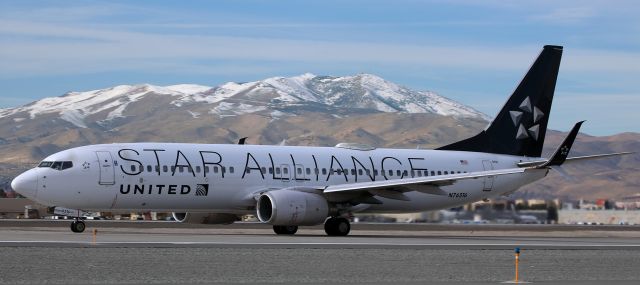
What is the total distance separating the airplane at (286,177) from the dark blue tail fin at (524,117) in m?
0.05

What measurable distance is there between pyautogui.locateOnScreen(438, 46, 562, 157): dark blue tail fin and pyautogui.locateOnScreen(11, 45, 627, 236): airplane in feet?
0.16

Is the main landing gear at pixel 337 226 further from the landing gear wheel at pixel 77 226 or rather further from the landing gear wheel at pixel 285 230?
the landing gear wheel at pixel 77 226

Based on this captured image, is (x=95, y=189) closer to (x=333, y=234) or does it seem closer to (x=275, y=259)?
(x=333, y=234)

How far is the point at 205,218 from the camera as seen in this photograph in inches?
1998

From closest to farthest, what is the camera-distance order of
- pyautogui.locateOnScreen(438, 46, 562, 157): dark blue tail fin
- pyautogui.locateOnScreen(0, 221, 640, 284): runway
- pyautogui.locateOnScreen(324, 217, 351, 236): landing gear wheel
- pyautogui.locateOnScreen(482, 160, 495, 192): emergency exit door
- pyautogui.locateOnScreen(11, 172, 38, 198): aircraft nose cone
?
1. pyautogui.locateOnScreen(0, 221, 640, 284): runway
2. pyautogui.locateOnScreen(11, 172, 38, 198): aircraft nose cone
3. pyautogui.locateOnScreen(324, 217, 351, 236): landing gear wheel
4. pyautogui.locateOnScreen(482, 160, 495, 192): emergency exit door
5. pyautogui.locateOnScreen(438, 46, 562, 157): dark blue tail fin

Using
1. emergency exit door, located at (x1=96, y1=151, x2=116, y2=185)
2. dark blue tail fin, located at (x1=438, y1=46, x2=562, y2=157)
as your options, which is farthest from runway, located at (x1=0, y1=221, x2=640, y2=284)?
dark blue tail fin, located at (x1=438, y1=46, x2=562, y2=157)

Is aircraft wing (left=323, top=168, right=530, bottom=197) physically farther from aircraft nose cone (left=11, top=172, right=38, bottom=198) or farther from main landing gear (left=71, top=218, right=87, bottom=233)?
aircraft nose cone (left=11, top=172, right=38, bottom=198)

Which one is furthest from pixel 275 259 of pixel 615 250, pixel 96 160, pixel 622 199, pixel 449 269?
pixel 622 199

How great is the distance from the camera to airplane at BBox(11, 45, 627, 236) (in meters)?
46.1

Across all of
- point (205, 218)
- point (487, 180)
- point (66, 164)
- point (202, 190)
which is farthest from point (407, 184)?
point (66, 164)

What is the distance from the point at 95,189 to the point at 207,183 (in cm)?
454

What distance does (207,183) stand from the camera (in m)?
47.8

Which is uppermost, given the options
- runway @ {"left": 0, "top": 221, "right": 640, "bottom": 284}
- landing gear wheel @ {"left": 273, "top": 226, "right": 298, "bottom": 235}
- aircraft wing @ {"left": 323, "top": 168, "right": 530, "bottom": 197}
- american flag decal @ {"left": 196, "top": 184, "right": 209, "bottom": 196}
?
aircraft wing @ {"left": 323, "top": 168, "right": 530, "bottom": 197}

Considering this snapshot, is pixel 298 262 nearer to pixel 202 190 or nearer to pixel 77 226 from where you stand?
pixel 202 190
